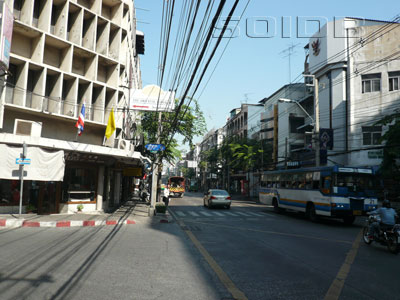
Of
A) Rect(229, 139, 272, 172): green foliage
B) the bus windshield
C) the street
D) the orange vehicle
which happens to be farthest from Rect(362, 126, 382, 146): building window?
the orange vehicle

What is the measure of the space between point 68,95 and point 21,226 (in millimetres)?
8698

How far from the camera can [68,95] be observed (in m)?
19.4

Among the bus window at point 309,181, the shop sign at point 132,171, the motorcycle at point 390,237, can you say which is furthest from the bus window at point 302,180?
the shop sign at point 132,171

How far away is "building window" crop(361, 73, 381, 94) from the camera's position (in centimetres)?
3010

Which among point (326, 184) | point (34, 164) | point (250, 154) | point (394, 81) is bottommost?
point (326, 184)

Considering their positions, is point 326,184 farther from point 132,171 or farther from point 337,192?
point 132,171

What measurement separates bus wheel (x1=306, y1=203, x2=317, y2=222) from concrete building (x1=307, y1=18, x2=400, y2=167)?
39.2 ft

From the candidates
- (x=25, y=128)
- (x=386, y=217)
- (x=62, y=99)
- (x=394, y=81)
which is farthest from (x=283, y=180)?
(x=394, y=81)

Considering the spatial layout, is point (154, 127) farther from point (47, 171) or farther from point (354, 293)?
point (354, 293)

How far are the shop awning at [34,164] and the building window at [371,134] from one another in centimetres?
2633

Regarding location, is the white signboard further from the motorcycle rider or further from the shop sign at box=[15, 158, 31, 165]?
the motorcycle rider

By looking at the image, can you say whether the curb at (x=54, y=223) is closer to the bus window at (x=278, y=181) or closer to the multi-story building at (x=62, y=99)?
the multi-story building at (x=62, y=99)

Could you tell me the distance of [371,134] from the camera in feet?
97.2

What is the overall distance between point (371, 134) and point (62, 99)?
26.4 meters
